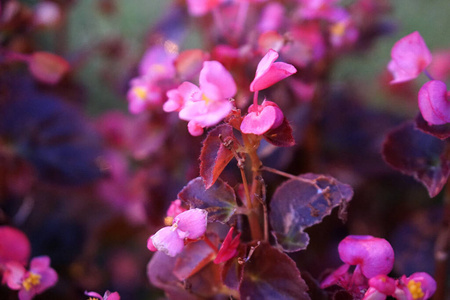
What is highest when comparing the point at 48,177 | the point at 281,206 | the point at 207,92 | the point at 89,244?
the point at 207,92

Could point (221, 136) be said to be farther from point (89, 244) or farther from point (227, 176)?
point (89, 244)

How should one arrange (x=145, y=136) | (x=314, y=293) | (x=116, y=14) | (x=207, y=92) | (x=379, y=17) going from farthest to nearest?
(x=116, y=14), (x=379, y=17), (x=145, y=136), (x=314, y=293), (x=207, y=92)

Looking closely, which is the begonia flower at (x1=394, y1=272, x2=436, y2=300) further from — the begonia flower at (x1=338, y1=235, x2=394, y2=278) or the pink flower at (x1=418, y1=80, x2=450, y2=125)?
the pink flower at (x1=418, y1=80, x2=450, y2=125)

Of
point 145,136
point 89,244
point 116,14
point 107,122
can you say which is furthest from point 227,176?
→ point 116,14

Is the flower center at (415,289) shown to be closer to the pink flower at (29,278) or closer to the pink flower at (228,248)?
the pink flower at (228,248)

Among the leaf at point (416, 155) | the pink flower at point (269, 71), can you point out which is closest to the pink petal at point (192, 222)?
the pink flower at point (269, 71)

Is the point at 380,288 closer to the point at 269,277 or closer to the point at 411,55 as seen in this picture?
the point at 269,277

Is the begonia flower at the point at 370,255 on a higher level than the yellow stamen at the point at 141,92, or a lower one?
lower
